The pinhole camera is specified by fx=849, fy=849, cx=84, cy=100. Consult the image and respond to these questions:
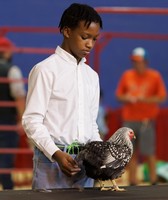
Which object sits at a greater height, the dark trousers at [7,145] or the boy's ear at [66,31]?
the boy's ear at [66,31]

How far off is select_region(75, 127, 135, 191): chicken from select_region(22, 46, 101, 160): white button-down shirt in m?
0.15

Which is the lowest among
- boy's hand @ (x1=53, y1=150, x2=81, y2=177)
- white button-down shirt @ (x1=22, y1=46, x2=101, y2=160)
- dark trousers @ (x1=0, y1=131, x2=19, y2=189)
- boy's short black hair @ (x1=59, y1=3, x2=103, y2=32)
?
dark trousers @ (x1=0, y1=131, x2=19, y2=189)

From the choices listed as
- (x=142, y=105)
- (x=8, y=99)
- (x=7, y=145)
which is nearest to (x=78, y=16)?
(x=8, y=99)

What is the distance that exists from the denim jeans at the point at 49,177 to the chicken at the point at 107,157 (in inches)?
6.0

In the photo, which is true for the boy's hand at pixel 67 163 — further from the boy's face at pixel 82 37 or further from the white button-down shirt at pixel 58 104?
the boy's face at pixel 82 37

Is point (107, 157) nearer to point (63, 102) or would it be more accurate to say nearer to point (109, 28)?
point (63, 102)

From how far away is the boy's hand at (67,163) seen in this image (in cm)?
373

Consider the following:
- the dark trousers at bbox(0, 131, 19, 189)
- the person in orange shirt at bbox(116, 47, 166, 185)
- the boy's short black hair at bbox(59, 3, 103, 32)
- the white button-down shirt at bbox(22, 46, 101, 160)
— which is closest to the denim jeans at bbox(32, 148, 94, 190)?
the white button-down shirt at bbox(22, 46, 101, 160)

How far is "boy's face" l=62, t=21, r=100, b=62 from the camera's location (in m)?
3.91

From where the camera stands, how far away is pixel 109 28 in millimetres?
9383

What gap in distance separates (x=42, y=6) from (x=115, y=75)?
112cm

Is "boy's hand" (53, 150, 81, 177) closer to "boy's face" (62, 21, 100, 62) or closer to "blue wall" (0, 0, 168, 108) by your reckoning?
"boy's face" (62, 21, 100, 62)

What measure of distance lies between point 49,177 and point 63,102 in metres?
0.35

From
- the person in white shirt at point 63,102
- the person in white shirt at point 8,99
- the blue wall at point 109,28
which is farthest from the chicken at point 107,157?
the blue wall at point 109,28
